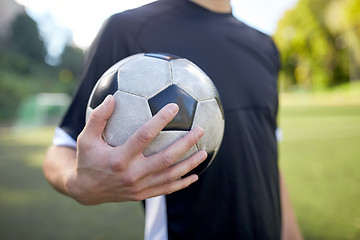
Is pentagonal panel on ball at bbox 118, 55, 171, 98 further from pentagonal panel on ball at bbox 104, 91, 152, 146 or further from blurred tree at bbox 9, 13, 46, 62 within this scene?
blurred tree at bbox 9, 13, 46, 62

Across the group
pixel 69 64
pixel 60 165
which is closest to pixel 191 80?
pixel 60 165

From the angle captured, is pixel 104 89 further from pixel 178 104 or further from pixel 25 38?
A: pixel 25 38

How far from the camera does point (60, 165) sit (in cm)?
109

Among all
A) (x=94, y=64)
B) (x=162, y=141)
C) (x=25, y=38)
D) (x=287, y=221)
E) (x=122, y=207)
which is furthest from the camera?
(x=25, y=38)

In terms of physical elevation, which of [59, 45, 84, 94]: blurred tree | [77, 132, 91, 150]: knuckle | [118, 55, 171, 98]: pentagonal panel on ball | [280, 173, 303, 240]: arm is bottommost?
[59, 45, 84, 94]: blurred tree

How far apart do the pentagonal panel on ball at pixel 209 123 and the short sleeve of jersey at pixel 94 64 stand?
0.48 m

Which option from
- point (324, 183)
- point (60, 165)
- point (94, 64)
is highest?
point (94, 64)

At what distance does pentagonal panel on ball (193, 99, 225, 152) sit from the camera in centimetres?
99

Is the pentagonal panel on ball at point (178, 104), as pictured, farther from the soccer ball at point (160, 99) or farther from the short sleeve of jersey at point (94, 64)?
the short sleeve of jersey at point (94, 64)

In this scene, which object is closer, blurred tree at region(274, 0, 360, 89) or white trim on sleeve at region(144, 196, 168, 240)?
white trim on sleeve at region(144, 196, 168, 240)

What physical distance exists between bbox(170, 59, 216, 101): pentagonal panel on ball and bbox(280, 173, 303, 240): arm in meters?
1.01

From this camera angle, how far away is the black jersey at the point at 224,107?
1.23 metres

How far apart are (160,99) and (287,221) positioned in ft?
4.29

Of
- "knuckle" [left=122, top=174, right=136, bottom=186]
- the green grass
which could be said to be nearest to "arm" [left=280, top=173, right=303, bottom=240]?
"knuckle" [left=122, top=174, right=136, bottom=186]
